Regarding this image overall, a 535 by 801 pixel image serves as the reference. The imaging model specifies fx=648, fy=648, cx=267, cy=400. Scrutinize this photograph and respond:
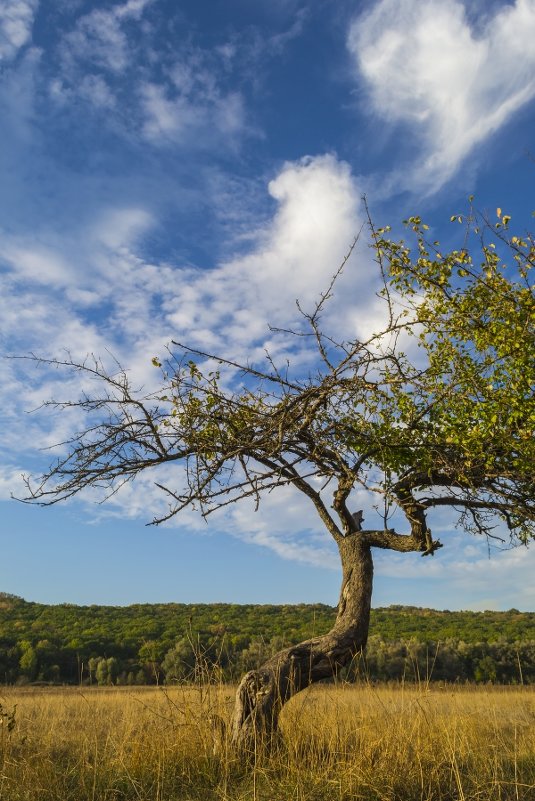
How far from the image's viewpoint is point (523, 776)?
7.14 metres

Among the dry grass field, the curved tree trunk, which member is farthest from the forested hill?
the dry grass field

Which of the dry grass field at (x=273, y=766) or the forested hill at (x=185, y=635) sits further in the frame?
the forested hill at (x=185, y=635)

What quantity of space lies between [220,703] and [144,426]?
3614 millimetres

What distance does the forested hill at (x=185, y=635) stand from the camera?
24625mm

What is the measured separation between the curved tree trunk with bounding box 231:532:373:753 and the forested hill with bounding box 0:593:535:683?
0.76 m

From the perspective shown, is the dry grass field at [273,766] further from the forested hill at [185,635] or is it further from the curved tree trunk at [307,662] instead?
the forested hill at [185,635]

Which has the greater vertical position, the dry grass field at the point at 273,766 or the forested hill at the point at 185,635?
the forested hill at the point at 185,635

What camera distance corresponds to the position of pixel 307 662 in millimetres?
8133

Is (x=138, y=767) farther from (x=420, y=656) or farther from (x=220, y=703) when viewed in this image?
(x=420, y=656)

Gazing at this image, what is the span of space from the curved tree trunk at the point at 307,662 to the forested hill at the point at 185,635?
76 cm

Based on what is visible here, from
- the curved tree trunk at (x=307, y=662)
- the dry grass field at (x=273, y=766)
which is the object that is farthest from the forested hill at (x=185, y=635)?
the dry grass field at (x=273, y=766)

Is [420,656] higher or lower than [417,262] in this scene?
lower

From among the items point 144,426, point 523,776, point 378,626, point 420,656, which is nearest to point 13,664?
point 420,656

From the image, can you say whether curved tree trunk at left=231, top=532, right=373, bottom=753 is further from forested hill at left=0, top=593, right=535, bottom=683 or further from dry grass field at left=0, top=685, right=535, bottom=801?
forested hill at left=0, top=593, right=535, bottom=683
